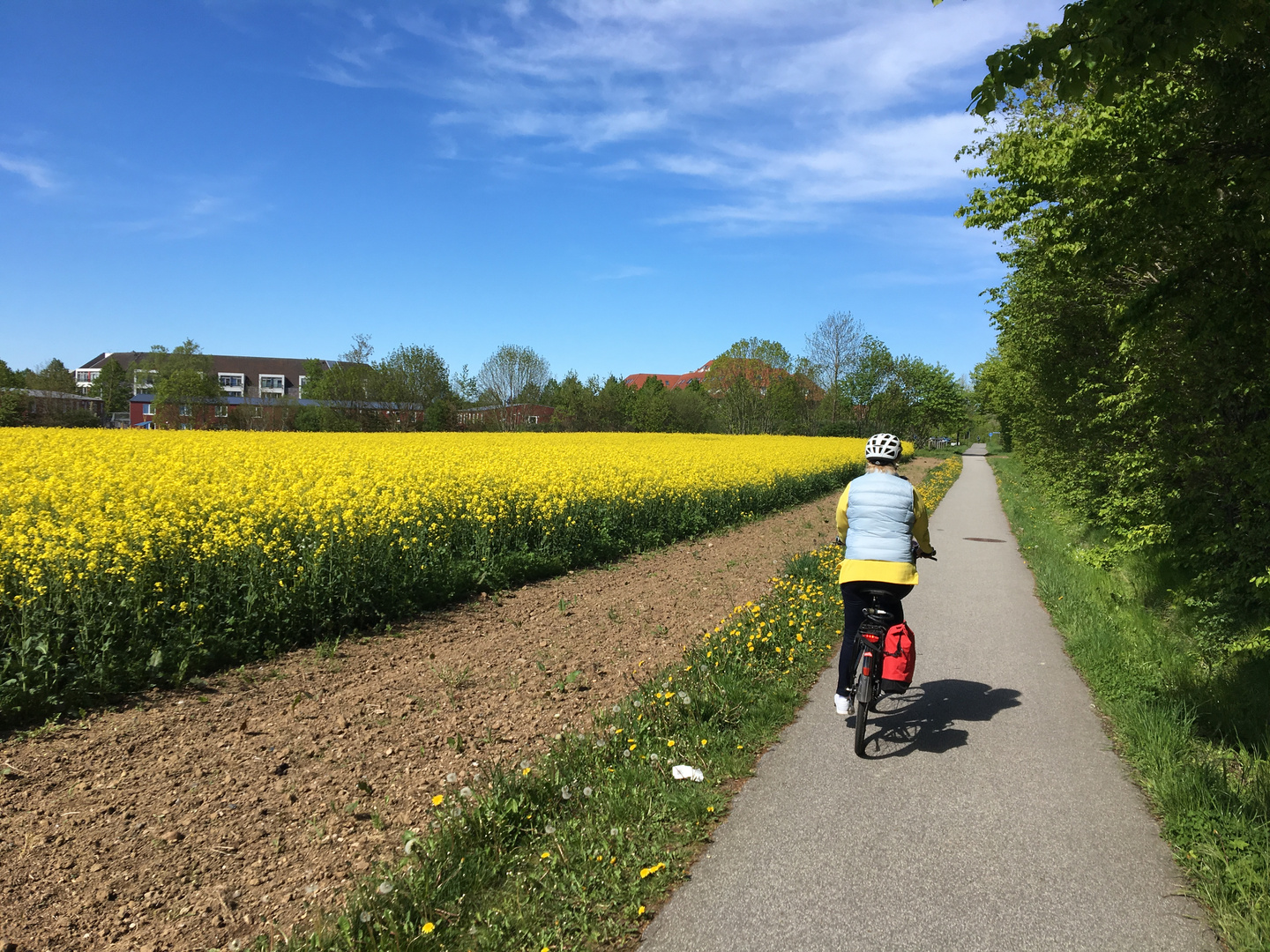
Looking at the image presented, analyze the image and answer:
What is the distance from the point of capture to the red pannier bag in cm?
476

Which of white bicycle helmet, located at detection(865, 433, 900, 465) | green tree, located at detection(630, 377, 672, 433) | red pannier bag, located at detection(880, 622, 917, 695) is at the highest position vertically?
green tree, located at detection(630, 377, 672, 433)

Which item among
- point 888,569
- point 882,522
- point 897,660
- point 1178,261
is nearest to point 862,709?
point 897,660

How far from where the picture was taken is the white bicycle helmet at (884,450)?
16.7ft

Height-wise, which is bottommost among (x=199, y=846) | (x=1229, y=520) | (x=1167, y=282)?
(x=199, y=846)

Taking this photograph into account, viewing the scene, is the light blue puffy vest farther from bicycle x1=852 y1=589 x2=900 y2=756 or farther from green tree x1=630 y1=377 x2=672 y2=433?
green tree x1=630 y1=377 x2=672 y2=433

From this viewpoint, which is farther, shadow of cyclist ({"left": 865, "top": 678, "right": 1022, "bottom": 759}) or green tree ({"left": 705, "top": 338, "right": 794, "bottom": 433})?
green tree ({"left": 705, "top": 338, "right": 794, "bottom": 433})

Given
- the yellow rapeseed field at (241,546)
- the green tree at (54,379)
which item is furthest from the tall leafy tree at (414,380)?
the yellow rapeseed field at (241,546)

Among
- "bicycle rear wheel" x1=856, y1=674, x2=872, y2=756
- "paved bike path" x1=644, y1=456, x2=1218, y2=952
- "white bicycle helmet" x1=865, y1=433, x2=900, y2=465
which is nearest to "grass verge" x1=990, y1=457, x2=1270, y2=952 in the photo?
"paved bike path" x1=644, y1=456, x2=1218, y2=952

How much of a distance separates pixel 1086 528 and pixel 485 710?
1332 cm

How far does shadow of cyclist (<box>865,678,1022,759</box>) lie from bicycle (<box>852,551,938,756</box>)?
265mm

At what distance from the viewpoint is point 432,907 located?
10.1ft

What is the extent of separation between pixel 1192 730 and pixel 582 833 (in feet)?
13.5

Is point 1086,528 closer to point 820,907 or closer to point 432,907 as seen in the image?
point 820,907

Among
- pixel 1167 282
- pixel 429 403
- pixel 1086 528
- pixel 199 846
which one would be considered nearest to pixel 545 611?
pixel 199 846
